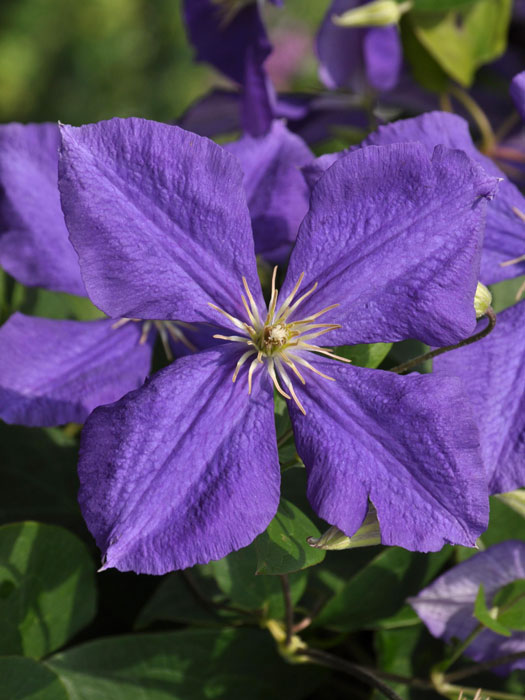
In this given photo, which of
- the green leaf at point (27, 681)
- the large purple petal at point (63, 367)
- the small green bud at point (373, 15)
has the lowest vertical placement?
the green leaf at point (27, 681)

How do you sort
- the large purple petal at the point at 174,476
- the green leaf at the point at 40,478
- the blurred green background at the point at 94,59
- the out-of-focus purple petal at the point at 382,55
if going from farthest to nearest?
the blurred green background at the point at 94,59 → the out-of-focus purple petal at the point at 382,55 → the green leaf at the point at 40,478 → the large purple petal at the point at 174,476

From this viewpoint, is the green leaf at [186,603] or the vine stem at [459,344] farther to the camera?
the green leaf at [186,603]

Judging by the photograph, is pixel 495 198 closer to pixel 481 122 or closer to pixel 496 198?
pixel 496 198

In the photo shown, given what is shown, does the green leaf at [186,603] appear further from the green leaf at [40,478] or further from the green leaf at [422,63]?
the green leaf at [422,63]

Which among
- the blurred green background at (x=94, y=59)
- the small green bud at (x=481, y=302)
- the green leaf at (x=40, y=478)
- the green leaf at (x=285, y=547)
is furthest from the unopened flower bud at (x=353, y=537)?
the blurred green background at (x=94, y=59)

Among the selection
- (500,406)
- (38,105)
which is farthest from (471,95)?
(38,105)

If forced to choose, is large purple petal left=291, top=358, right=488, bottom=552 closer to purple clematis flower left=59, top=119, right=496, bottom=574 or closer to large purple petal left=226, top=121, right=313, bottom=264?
purple clematis flower left=59, top=119, right=496, bottom=574

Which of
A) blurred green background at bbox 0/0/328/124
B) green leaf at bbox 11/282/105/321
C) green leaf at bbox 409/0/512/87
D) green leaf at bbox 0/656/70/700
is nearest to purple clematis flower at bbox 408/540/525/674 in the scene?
green leaf at bbox 0/656/70/700
